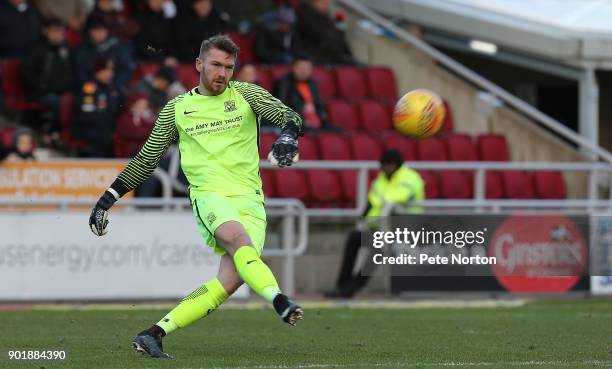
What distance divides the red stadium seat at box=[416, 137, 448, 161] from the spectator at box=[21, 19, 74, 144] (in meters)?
5.06

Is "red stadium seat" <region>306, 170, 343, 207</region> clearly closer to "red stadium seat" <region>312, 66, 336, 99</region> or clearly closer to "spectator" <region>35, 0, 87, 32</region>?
"red stadium seat" <region>312, 66, 336, 99</region>

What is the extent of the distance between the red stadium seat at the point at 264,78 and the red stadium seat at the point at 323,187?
180cm

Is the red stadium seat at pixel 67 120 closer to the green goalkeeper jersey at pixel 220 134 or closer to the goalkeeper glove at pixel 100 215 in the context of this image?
the goalkeeper glove at pixel 100 215

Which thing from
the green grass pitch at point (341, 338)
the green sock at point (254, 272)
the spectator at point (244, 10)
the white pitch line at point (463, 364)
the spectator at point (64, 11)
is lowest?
the green grass pitch at point (341, 338)

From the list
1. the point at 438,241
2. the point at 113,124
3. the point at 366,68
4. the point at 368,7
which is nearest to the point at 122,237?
the point at 113,124

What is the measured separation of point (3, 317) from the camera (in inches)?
546

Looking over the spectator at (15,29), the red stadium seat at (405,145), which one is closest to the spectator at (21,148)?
the spectator at (15,29)

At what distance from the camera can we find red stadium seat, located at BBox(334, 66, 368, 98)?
21578 mm

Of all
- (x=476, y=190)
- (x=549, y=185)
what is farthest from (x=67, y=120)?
(x=549, y=185)

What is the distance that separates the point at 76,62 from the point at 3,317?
18.6 ft

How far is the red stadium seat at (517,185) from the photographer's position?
20.1 m

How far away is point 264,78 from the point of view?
20.5 m

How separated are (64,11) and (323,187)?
14.8ft

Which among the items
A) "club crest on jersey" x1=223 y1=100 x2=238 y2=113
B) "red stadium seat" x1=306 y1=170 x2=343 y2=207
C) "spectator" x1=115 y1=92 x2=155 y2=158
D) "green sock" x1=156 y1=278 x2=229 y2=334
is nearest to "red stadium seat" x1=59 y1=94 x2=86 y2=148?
"spectator" x1=115 y1=92 x2=155 y2=158
